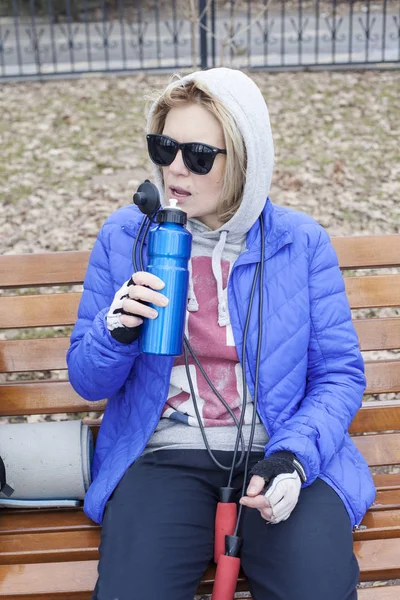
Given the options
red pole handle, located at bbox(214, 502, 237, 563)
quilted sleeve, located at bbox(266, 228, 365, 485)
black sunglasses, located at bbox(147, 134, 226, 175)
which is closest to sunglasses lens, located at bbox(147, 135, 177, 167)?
black sunglasses, located at bbox(147, 134, 226, 175)

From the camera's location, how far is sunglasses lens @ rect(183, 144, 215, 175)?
2262mm

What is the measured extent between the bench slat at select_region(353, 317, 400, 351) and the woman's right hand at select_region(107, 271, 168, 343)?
1151 mm

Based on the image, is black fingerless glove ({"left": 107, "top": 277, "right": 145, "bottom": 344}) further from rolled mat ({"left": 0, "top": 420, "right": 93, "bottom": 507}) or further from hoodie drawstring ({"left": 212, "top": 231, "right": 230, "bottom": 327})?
rolled mat ({"left": 0, "top": 420, "right": 93, "bottom": 507})

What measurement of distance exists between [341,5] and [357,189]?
11.8 metres

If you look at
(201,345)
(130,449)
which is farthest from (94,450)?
(201,345)

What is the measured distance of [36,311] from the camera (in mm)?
2988

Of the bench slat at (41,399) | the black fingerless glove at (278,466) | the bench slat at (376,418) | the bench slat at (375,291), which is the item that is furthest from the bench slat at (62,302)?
the black fingerless glove at (278,466)

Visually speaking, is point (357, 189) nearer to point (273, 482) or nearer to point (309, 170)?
point (309, 170)

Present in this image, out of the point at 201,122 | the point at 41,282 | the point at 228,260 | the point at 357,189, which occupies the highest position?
the point at 201,122

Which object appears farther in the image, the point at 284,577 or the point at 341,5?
the point at 341,5

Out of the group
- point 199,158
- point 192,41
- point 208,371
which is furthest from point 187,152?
point 192,41

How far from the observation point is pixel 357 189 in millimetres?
6105

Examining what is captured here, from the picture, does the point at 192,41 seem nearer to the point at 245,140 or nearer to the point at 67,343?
the point at 67,343

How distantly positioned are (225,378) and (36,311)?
879 millimetres
